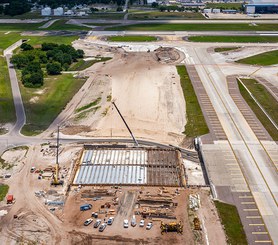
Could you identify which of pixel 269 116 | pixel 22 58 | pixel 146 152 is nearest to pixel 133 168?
pixel 146 152

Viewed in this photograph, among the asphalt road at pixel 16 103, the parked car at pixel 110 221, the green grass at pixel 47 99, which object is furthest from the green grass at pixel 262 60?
the parked car at pixel 110 221

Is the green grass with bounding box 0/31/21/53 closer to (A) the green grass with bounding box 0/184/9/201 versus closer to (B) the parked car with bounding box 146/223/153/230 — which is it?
(A) the green grass with bounding box 0/184/9/201

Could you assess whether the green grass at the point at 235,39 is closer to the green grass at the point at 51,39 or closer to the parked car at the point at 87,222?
the green grass at the point at 51,39

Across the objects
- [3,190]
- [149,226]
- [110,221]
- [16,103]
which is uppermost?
[16,103]

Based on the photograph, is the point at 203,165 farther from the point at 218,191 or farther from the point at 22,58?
the point at 22,58

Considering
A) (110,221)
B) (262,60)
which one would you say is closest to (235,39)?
(262,60)

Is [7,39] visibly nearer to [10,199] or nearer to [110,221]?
[10,199]

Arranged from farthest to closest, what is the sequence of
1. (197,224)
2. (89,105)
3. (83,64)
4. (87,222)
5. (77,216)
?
(83,64) < (89,105) < (77,216) < (87,222) < (197,224)
